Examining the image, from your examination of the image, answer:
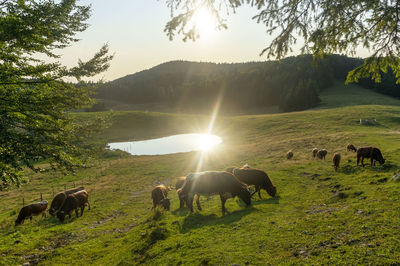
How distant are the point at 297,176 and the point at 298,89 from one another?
8210cm

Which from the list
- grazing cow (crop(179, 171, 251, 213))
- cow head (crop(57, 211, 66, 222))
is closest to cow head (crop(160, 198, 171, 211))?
grazing cow (crop(179, 171, 251, 213))

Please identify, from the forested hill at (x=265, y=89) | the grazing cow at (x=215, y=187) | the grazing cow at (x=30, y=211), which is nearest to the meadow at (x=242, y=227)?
the grazing cow at (x=30, y=211)

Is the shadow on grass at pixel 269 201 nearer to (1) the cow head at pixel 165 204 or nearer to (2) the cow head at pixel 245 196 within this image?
(2) the cow head at pixel 245 196

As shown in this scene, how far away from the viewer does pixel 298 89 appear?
93375mm

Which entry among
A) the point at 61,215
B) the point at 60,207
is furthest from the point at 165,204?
the point at 60,207

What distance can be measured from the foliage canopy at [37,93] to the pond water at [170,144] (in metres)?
40.6

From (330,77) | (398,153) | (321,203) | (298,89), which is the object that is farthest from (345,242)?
(330,77)

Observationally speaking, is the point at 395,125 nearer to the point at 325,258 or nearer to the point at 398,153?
the point at 398,153

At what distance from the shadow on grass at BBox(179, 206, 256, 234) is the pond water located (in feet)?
133

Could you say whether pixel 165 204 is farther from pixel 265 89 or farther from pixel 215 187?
pixel 265 89

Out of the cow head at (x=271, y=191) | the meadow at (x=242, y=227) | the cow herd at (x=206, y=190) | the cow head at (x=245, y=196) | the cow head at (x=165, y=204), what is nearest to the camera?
the meadow at (x=242, y=227)

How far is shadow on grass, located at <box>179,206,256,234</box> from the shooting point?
11023 mm

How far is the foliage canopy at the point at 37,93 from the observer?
381 inches

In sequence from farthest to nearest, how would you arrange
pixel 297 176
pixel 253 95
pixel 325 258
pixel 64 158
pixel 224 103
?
pixel 224 103
pixel 253 95
pixel 297 176
pixel 64 158
pixel 325 258
